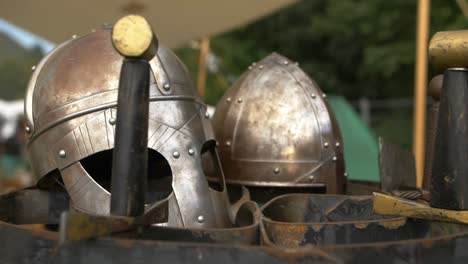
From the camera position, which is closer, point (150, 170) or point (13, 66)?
point (150, 170)

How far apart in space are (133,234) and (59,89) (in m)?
0.36

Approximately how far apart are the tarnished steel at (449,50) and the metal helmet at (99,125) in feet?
1.45

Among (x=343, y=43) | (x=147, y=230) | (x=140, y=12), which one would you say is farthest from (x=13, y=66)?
(x=147, y=230)

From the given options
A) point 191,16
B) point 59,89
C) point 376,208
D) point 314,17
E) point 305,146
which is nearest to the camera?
point 376,208

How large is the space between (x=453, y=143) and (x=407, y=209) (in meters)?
0.12

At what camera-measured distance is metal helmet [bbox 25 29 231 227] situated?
0.99 m

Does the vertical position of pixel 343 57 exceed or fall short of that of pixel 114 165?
it exceeds it

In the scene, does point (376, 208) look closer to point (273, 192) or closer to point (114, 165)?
point (114, 165)

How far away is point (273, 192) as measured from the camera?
4.47 feet

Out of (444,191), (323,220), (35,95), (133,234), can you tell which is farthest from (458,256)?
(35,95)

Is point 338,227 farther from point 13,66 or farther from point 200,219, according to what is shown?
point 13,66

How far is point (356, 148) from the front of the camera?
3.33 meters

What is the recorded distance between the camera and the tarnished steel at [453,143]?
758 mm

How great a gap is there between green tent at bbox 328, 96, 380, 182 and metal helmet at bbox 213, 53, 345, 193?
1615 mm
